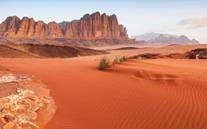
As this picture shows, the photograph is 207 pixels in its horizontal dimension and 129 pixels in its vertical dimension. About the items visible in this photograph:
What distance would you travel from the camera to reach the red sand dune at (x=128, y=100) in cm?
802

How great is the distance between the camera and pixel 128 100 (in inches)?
402

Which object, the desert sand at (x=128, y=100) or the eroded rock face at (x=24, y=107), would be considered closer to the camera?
the eroded rock face at (x=24, y=107)

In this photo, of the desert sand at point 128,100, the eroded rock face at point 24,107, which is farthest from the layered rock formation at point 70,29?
the eroded rock face at point 24,107

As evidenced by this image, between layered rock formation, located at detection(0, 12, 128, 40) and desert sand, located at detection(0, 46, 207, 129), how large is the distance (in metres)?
132

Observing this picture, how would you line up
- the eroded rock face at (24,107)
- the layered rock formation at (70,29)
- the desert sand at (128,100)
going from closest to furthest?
the eroded rock face at (24,107) → the desert sand at (128,100) → the layered rock formation at (70,29)

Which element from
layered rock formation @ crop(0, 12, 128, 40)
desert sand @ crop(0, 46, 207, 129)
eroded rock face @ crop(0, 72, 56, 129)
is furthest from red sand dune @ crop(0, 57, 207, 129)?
layered rock formation @ crop(0, 12, 128, 40)

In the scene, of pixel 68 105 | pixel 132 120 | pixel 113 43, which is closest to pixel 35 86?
pixel 68 105

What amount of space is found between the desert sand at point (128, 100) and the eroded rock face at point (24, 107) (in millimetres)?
241

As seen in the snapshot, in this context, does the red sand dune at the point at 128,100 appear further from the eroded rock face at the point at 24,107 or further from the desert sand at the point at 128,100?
the eroded rock face at the point at 24,107

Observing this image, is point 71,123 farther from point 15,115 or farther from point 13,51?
point 13,51

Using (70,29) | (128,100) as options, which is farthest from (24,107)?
(70,29)

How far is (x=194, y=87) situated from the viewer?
12.2m

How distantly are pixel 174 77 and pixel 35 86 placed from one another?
5311 millimetres

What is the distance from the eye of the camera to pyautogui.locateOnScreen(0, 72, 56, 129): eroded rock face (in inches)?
284
